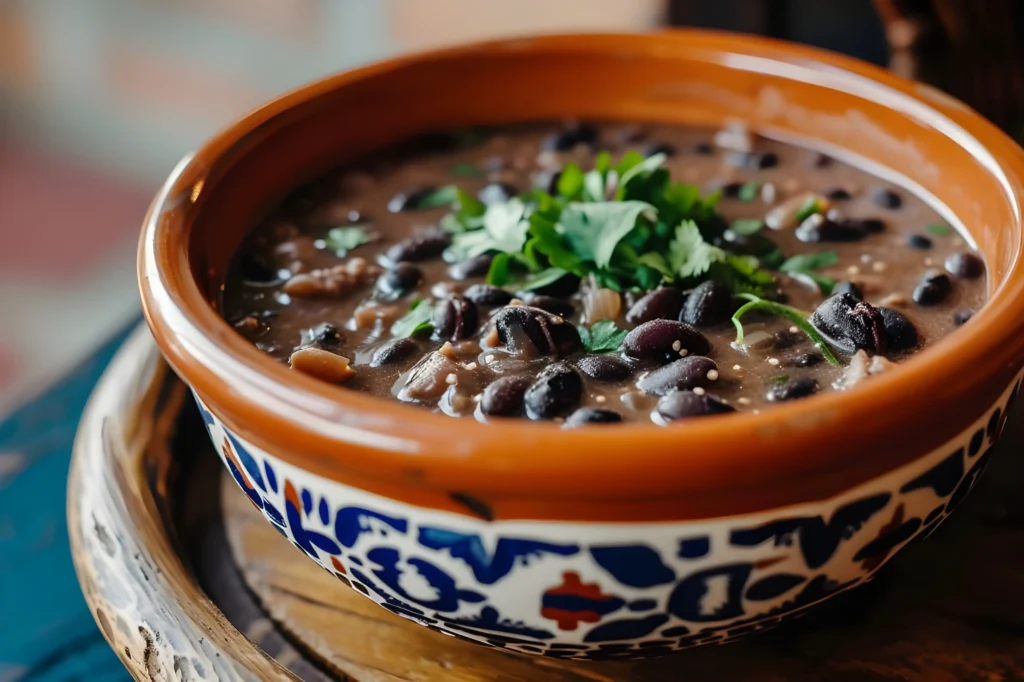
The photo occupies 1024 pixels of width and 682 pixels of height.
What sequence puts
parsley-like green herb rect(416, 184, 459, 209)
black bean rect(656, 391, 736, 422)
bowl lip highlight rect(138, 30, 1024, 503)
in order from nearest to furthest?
bowl lip highlight rect(138, 30, 1024, 503), black bean rect(656, 391, 736, 422), parsley-like green herb rect(416, 184, 459, 209)

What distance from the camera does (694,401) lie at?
0.98 metres

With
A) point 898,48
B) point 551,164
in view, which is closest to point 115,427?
point 551,164

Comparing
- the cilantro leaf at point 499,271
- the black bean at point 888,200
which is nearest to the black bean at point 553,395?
the cilantro leaf at point 499,271

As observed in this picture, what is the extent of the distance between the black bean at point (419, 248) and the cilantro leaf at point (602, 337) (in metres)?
0.28

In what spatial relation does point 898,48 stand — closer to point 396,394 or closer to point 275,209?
point 275,209

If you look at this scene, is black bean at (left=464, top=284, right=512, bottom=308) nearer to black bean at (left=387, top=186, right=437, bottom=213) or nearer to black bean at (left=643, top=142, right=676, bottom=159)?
black bean at (left=387, top=186, right=437, bottom=213)

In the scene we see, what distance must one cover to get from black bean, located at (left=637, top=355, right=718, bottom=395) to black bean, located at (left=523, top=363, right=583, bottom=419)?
7 cm

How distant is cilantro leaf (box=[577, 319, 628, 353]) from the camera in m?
1.13

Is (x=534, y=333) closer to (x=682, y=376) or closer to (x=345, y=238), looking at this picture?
(x=682, y=376)

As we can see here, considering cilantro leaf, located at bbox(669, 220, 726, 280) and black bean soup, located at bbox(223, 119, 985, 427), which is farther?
cilantro leaf, located at bbox(669, 220, 726, 280)

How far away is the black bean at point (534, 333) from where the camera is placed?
3.67 feet

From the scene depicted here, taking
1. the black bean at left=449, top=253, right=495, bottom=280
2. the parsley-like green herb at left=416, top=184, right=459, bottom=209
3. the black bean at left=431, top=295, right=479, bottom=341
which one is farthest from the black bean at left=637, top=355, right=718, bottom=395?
the parsley-like green herb at left=416, top=184, right=459, bottom=209

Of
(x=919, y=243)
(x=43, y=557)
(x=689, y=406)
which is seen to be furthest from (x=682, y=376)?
(x=43, y=557)

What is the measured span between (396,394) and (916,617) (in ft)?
1.87
